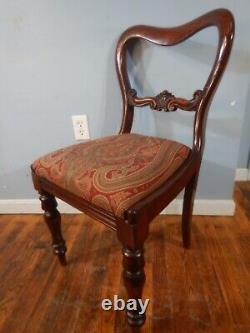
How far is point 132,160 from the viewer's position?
726mm

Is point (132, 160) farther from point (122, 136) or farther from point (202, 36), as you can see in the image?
point (202, 36)

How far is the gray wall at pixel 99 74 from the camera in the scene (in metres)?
0.97

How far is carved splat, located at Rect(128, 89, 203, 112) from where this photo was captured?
2.79 feet

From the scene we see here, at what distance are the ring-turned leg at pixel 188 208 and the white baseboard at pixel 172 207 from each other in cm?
24

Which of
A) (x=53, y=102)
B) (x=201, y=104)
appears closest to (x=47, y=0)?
(x=53, y=102)

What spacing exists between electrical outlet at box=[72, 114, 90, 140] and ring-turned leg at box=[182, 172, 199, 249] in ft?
1.70

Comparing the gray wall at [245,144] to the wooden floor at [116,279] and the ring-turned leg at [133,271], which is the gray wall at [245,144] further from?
the ring-turned leg at [133,271]

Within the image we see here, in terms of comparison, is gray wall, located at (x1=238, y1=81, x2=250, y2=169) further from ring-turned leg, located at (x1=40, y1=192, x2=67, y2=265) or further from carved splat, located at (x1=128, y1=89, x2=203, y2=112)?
ring-turned leg, located at (x1=40, y1=192, x2=67, y2=265)

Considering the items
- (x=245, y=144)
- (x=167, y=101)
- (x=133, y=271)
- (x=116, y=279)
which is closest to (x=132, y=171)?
(x=133, y=271)

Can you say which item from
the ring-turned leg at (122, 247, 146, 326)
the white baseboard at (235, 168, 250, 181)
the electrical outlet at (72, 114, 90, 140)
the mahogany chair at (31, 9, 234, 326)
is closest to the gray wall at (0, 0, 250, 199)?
the electrical outlet at (72, 114, 90, 140)

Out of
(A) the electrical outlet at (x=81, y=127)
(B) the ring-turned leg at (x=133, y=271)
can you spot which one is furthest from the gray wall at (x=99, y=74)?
(B) the ring-turned leg at (x=133, y=271)

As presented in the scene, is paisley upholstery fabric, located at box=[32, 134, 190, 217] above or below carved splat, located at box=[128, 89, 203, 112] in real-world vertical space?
below

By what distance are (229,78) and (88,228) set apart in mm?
886

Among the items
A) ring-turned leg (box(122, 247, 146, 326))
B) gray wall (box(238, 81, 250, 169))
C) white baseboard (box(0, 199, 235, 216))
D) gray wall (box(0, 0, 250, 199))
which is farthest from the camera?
gray wall (box(238, 81, 250, 169))
